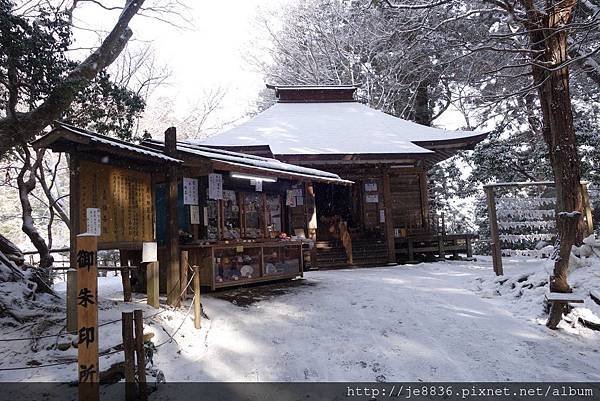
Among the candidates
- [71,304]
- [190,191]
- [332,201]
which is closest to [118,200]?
[71,304]

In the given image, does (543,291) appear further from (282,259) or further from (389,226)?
(389,226)

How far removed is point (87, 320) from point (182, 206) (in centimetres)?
526

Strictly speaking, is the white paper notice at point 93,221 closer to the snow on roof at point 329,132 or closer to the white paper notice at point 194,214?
the white paper notice at point 194,214

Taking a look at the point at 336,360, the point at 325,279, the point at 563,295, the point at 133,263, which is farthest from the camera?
the point at 325,279

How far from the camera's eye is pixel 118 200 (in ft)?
20.0

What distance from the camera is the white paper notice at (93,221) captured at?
556 cm

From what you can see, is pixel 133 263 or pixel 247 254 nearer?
pixel 133 263

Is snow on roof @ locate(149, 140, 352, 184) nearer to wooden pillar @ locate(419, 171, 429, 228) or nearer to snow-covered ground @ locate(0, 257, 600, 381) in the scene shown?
snow-covered ground @ locate(0, 257, 600, 381)

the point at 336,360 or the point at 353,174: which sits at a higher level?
the point at 353,174

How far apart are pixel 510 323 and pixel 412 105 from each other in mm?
→ 19304

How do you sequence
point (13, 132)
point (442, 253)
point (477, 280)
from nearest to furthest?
point (13, 132)
point (477, 280)
point (442, 253)

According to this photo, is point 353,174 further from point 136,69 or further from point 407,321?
point 136,69

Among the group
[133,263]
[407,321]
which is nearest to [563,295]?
[407,321]

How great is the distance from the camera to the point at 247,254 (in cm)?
882
